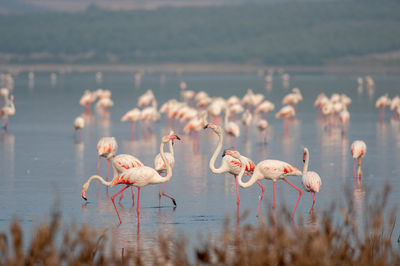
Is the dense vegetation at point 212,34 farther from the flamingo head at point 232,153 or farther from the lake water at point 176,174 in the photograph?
the flamingo head at point 232,153

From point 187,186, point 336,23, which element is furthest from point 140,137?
point 336,23

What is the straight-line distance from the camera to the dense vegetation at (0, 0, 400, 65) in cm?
10994

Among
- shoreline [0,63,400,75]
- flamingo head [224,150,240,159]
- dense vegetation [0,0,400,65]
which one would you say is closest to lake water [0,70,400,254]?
flamingo head [224,150,240,159]

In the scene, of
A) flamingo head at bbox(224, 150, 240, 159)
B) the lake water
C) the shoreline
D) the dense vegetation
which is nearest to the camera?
flamingo head at bbox(224, 150, 240, 159)

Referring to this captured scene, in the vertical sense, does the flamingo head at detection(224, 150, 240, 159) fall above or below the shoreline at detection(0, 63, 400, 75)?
below

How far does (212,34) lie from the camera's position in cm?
13588

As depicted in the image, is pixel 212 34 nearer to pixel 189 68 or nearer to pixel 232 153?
pixel 189 68

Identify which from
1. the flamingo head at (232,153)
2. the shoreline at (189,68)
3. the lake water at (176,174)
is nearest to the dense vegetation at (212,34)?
the shoreline at (189,68)

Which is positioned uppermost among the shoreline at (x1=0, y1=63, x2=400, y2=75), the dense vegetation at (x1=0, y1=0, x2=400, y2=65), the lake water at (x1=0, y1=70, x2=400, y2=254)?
the dense vegetation at (x1=0, y1=0, x2=400, y2=65)

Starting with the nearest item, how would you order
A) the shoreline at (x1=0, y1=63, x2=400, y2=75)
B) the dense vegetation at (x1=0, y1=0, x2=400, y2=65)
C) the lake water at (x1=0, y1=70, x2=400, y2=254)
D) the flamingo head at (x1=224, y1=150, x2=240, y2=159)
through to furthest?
the flamingo head at (x1=224, y1=150, x2=240, y2=159)
the lake water at (x1=0, y1=70, x2=400, y2=254)
the shoreline at (x1=0, y1=63, x2=400, y2=75)
the dense vegetation at (x1=0, y1=0, x2=400, y2=65)

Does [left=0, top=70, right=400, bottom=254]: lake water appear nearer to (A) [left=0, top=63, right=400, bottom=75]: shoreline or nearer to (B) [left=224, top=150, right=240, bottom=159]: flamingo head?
(B) [left=224, top=150, right=240, bottom=159]: flamingo head

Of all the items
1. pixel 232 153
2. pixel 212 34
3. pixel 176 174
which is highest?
pixel 212 34

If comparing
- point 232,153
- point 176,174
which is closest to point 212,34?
point 176,174

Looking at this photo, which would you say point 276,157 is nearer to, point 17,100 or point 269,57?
point 17,100
